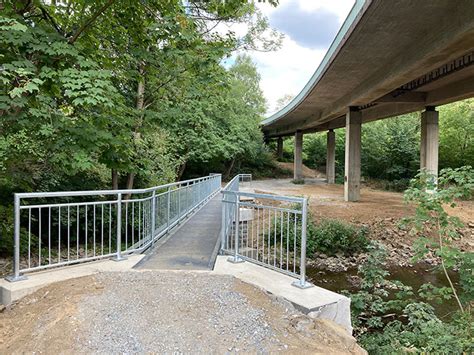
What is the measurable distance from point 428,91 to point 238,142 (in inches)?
535

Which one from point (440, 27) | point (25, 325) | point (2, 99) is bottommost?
point (25, 325)

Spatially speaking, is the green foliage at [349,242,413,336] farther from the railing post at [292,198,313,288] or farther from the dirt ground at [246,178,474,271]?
the dirt ground at [246,178,474,271]

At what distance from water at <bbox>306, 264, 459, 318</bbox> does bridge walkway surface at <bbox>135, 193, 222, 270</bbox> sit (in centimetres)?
307

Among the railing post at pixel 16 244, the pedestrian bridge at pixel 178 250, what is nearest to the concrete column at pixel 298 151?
the pedestrian bridge at pixel 178 250

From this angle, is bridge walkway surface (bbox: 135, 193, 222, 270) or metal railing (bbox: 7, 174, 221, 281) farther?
bridge walkway surface (bbox: 135, 193, 222, 270)

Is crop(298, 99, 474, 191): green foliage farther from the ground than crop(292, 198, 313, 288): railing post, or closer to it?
farther from the ground

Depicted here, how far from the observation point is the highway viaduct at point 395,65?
6871 millimetres

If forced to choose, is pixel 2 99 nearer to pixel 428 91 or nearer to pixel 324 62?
pixel 324 62

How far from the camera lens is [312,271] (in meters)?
9.25

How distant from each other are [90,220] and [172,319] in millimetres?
7633

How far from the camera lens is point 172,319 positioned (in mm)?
3160

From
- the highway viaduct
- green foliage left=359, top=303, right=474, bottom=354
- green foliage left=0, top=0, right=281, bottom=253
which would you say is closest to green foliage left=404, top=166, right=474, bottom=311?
green foliage left=359, top=303, right=474, bottom=354

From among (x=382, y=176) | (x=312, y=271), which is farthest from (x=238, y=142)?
(x=312, y=271)

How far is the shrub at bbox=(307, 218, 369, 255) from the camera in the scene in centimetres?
1048
